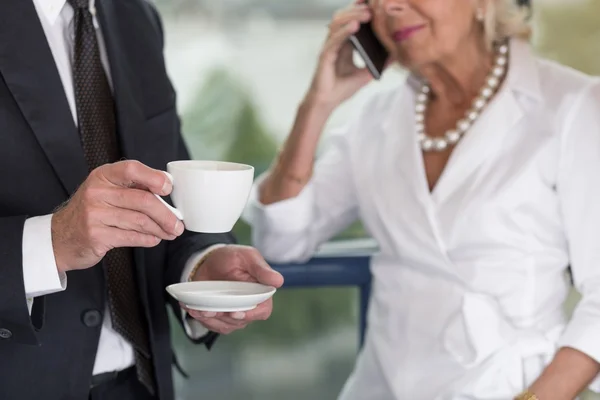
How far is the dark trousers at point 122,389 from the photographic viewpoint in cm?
140

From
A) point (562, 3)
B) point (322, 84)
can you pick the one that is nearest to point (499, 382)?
point (322, 84)

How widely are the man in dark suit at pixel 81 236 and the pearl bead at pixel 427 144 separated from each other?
1.63 feet

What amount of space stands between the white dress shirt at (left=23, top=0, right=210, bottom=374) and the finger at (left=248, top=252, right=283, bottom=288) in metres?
0.17

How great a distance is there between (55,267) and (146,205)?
222 mm

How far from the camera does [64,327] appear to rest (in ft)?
4.31

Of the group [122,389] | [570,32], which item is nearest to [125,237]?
[122,389]

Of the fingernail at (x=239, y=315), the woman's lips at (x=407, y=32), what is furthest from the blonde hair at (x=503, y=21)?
the fingernail at (x=239, y=315)

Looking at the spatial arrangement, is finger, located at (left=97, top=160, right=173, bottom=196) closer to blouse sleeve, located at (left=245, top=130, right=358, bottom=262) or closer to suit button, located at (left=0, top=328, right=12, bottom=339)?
suit button, located at (left=0, top=328, right=12, bottom=339)

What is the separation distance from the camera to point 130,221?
3.31 ft

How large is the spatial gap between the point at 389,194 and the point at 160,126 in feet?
1.69

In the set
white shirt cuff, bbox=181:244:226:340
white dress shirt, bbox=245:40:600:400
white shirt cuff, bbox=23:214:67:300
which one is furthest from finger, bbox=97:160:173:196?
white dress shirt, bbox=245:40:600:400

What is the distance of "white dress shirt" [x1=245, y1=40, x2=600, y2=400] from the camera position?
1.57 m

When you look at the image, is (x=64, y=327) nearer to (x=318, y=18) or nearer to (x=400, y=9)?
(x=400, y=9)

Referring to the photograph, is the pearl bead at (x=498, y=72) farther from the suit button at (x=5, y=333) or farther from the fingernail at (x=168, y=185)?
the suit button at (x=5, y=333)
